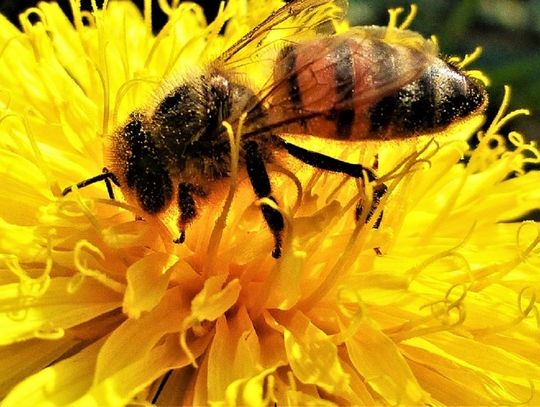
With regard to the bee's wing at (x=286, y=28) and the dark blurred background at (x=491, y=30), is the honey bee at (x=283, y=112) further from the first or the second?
the dark blurred background at (x=491, y=30)

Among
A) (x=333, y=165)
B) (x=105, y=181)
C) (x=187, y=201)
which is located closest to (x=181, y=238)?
(x=187, y=201)

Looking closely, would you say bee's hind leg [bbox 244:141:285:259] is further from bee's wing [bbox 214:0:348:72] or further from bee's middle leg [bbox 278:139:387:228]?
bee's wing [bbox 214:0:348:72]

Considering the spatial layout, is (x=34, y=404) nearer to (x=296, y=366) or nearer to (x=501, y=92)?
(x=296, y=366)

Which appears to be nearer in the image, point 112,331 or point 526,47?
point 112,331

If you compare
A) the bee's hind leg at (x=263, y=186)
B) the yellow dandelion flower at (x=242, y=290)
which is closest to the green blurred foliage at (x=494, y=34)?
the yellow dandelion flower at (x=242, y=290)

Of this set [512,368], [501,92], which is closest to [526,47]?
[501,92]

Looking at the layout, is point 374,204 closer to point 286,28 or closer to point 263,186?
point 263,186
